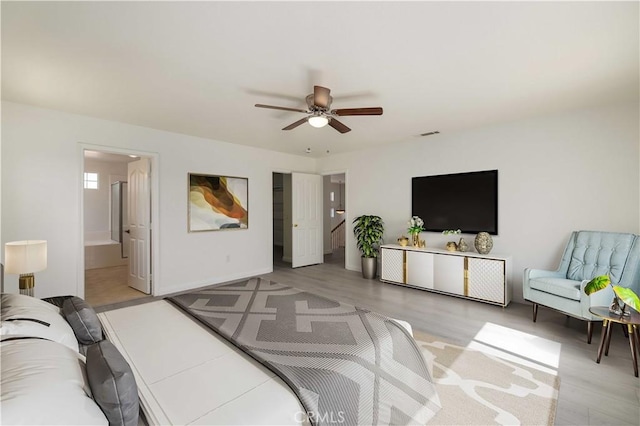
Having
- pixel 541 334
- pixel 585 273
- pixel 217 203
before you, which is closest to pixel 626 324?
pixel 541 334

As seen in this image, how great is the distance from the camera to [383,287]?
15.3 ft

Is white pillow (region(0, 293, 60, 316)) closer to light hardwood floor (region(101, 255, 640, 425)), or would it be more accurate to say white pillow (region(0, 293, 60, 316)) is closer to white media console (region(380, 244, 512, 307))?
light hardwood floor (region(101, 255, 640, 425))

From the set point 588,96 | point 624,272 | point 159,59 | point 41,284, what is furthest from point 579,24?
point 41,284

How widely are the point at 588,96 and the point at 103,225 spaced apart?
1006 cm

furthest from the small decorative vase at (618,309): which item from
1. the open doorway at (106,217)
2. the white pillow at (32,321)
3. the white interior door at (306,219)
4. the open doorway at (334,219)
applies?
the open doorway at (106,217)

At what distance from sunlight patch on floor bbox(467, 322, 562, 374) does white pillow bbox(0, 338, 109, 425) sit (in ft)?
9.43

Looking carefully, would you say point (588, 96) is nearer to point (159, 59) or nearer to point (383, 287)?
point (383, 287)

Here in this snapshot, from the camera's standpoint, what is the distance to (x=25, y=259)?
7.82ft

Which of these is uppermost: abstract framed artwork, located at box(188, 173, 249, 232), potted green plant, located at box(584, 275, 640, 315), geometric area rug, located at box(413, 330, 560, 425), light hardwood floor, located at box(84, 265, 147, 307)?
abstract framed artwork, located at box(188, 173, 249, 232)

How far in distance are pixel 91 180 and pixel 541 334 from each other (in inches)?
379

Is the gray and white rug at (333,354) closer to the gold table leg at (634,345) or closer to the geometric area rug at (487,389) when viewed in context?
the geometric area rug at (487,389)

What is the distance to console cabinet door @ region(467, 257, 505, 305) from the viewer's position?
371 cm

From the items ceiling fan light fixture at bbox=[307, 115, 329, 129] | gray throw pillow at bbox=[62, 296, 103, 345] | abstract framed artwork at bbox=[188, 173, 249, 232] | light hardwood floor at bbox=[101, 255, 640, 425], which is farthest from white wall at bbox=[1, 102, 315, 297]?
ceiling fan light fixture at bbox=[307, 115, 329, 129]

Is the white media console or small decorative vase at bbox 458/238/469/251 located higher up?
small decorative vase at bbox 458/238/469/251
